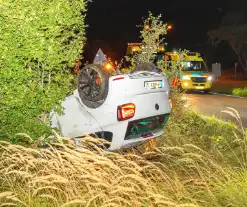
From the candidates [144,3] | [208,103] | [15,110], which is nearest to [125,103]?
[15,110]

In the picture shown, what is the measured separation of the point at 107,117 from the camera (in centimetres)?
→ 725

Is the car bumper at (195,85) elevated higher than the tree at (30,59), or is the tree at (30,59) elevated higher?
the tree at (30,59)

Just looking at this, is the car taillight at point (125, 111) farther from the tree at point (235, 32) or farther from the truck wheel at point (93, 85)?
the tree at point (235, 32)

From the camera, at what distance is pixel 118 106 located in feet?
23.3

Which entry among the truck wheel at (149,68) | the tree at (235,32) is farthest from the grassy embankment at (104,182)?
the tree at (235,32)

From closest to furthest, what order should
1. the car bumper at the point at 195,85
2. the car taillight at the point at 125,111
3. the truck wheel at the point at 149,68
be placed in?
the car taillight at the point at 125,111 < the truck wheel at the point at 149,68 < the car bumper at the point at 195,85

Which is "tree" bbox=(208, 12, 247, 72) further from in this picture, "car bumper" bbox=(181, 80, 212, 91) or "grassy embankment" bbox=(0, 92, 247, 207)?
"grassy embankment" bbox=(0, 92, 247, 207)

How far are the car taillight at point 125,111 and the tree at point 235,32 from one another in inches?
1344

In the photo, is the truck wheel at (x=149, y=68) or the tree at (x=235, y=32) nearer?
the truck wheel at (x=149, y=68)

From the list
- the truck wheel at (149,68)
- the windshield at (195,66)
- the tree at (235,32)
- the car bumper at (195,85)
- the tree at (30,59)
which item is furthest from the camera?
the tree at (235,32)

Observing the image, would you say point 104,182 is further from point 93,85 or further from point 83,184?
point 93,85

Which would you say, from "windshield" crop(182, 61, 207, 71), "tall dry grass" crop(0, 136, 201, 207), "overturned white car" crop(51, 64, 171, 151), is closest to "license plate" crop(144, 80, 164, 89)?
"overturned white car" crop(51, 64, 171, 151)

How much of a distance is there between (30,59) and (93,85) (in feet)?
3.37

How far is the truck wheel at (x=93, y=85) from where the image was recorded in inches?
281
